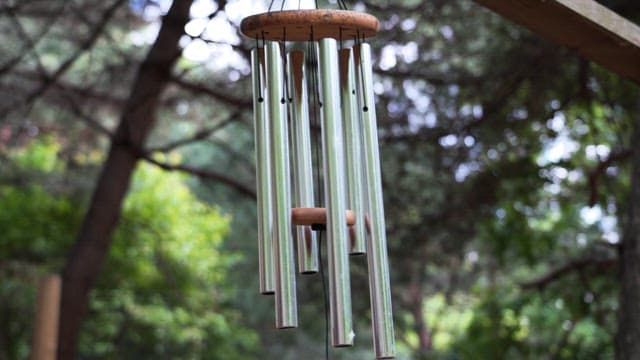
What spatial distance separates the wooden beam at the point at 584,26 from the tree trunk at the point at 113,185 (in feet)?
11.4

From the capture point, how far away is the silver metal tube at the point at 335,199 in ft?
7.29

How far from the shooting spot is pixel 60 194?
8.04 meters

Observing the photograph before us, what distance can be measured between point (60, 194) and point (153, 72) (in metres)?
2.24

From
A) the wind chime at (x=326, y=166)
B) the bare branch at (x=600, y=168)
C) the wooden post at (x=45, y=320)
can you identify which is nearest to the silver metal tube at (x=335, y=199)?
the wind chime at (x=326, y=166)

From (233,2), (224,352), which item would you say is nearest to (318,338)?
(224,352)

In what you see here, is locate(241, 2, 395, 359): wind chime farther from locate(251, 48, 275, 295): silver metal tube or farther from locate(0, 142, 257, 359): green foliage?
locate(0, 142, 257, 359): green foliage

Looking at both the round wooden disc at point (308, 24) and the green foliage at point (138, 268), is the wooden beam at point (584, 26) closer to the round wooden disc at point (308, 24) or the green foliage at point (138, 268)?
the round wooden disc at point (308, 24)

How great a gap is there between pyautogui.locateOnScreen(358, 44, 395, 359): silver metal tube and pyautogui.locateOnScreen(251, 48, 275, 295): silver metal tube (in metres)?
0.22

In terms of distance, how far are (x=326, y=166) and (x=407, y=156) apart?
400 centimetres

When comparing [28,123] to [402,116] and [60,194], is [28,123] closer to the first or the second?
[60,194]

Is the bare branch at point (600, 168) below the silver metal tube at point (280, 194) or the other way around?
the other way around

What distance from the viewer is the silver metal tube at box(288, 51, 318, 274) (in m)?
2.46

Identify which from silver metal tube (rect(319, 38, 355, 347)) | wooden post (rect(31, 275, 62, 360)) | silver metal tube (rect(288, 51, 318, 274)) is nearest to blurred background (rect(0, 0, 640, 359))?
wooden post (rect(31, 275, 62, 360))

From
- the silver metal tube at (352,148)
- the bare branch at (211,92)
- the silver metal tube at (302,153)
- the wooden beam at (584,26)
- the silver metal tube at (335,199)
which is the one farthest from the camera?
the bare branch at (211,92)
